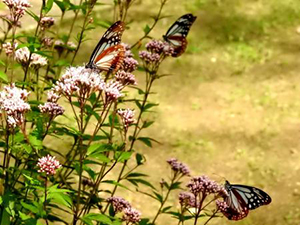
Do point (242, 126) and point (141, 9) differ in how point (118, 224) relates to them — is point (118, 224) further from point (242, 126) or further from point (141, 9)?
point (141, 9)

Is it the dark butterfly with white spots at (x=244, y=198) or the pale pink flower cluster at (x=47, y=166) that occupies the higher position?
the dark butterfly with white spots at (x=244, y=198)

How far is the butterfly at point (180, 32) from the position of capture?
4.62 metres

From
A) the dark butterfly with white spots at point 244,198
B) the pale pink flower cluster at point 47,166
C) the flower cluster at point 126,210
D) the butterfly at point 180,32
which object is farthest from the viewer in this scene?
the butterfly at point 180,32

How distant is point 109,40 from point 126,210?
2.96 feet

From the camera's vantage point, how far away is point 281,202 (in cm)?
556

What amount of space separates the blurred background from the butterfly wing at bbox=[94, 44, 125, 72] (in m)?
1.60

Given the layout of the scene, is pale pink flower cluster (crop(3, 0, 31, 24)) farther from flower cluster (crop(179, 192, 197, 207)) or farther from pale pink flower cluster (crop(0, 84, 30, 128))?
flower cluster (crop(179, 192, 197, 207))

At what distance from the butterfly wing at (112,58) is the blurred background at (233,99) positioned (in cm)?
160

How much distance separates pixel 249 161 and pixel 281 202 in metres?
0.82

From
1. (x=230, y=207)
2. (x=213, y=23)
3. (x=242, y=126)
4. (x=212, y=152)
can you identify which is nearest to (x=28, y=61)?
(x=230, y=207)

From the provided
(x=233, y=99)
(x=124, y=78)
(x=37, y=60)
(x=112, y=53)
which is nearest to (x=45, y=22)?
(x=37, y=60)

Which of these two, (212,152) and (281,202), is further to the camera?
(212,152)

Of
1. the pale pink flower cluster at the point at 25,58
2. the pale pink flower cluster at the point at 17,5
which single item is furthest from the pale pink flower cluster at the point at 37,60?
the pale pink flower cluster at the point at 17,5

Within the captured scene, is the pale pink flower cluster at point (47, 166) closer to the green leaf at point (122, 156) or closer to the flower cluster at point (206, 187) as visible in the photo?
the green leaf at point (122, 156)
